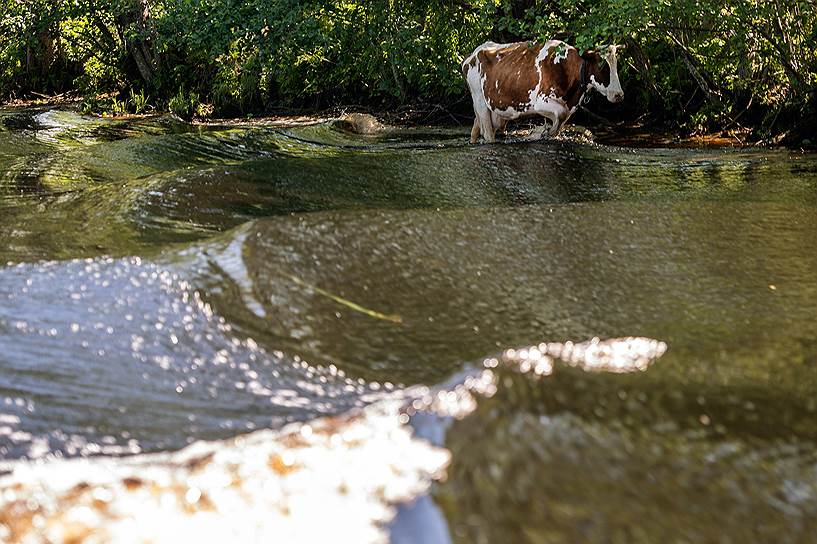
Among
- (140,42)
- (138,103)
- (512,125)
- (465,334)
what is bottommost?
(138,103)

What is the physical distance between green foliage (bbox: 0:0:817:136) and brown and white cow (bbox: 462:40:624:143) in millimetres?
264

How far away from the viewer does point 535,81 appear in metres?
11.2

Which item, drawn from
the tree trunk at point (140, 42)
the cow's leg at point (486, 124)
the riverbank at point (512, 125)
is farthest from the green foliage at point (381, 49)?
the cow's leg at point (486, 124)

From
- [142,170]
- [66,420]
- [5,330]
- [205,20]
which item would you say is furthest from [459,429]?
[205,20]

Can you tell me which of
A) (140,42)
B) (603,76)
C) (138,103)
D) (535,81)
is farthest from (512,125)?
(140,42)

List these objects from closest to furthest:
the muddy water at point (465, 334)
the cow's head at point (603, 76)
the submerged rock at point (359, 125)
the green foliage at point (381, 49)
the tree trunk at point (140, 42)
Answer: the muddy water at point (465, 334) < the green foliage at point (381, 49) < the cow's head at point (603, 76) < the submerged rock at point (359, 125) < the tree trunk at point (140, 42)

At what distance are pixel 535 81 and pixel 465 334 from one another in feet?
25.9

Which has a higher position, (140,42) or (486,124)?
(140,42)

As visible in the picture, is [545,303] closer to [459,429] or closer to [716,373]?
[716,373]

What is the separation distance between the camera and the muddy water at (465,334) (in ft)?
7.73

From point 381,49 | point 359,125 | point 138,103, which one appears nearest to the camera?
point 359,125

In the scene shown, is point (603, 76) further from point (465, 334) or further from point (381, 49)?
point (465, 334)

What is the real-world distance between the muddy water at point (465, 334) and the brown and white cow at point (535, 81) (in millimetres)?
3883

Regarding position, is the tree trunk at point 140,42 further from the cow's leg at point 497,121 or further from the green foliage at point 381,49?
the cow's leg at point 497,121
